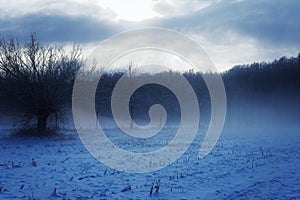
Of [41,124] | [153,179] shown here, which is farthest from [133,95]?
[153,179]

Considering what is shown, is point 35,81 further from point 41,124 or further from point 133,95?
point 133,95

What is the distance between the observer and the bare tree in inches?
1122

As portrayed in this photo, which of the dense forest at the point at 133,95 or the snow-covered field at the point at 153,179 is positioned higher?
the dense forest at the point at 133,95

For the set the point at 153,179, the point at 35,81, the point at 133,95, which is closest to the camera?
the point at 153,179

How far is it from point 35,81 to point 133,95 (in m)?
21.3

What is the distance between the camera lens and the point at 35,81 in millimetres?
28656

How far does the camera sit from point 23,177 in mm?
11609

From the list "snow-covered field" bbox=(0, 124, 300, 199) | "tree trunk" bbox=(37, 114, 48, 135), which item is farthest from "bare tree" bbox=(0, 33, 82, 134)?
"snow-covered field" bbox=(0, 124, 300, 199)

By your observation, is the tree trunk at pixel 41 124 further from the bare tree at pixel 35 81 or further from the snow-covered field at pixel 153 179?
the snow-covered field at pixel 153 179

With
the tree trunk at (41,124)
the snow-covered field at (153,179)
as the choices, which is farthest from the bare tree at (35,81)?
the snow-covered field at (153,179)

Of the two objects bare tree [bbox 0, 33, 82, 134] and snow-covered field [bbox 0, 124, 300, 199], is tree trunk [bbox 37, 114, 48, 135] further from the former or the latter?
snow-covered field [bbox 0, 124, 300, 199]

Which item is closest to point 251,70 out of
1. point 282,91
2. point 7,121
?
point 282,91

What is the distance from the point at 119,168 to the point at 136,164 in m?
1.32

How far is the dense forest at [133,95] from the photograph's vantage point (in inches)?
1132
